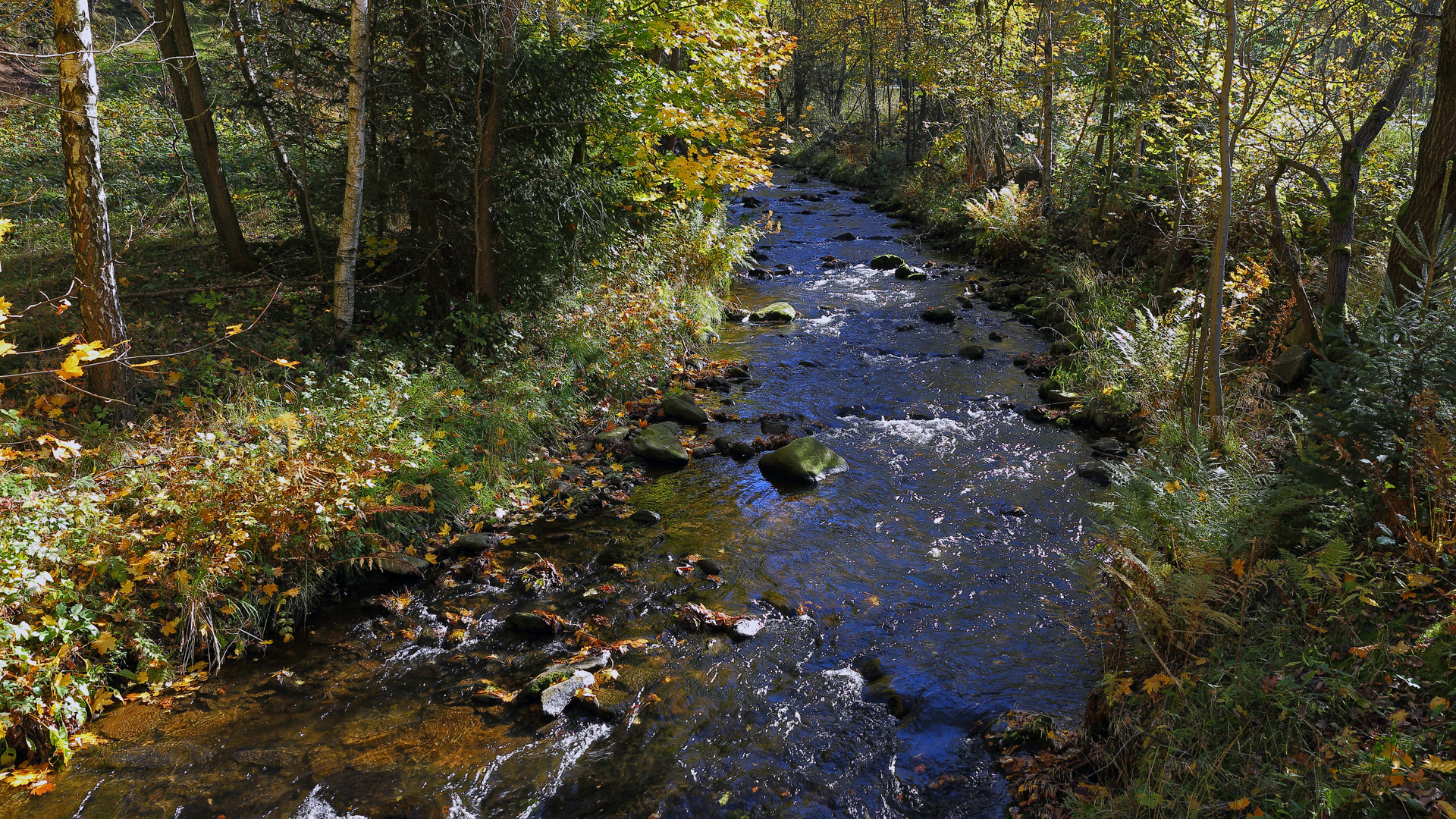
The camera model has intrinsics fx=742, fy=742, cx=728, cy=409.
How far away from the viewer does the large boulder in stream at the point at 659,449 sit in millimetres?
8984

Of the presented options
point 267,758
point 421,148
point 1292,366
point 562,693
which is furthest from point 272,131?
point 1292,366

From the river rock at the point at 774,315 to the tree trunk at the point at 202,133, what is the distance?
8.38m

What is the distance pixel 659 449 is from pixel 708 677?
3920 mm

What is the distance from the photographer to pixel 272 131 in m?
9.38

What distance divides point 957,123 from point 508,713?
2070 centimetres

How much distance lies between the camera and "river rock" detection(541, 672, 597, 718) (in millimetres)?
4988

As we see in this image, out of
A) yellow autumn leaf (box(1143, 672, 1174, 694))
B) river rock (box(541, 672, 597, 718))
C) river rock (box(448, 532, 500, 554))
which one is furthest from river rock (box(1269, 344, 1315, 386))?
river rock (box(448, 532, 500, 554))

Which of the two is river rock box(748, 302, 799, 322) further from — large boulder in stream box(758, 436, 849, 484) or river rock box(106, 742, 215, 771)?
river rock box(106, 742, 215, 771)

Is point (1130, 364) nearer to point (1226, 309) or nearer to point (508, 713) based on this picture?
point (1226, 309)

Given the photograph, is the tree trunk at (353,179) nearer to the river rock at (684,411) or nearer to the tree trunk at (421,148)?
the tree trunk at (421,148)

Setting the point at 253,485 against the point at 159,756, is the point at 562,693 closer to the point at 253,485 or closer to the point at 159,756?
the point at 159,756

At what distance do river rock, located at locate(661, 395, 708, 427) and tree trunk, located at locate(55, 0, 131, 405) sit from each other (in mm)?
5799

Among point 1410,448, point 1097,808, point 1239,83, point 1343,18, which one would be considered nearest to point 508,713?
point 1097,808

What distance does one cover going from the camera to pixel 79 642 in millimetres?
4660
